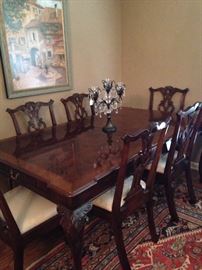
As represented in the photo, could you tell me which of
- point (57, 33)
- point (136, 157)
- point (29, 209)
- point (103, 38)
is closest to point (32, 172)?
point (29, 209)

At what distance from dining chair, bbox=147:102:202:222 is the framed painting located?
56.1 inches

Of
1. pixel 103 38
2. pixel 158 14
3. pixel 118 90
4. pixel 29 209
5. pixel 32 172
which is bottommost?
pixel 29 209

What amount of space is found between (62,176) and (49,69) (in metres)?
1.57

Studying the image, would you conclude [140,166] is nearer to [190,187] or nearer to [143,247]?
[143,247]

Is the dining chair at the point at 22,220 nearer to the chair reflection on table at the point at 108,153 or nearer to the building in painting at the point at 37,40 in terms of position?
the chair reflection on table at the point at 108,153

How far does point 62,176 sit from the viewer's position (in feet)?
4.34

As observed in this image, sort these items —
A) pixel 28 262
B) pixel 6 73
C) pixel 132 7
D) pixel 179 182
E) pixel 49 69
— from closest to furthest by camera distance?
pixel 28 262
pixel 6 73
pixel 49 69
pixel 179 182
pixel 132 7

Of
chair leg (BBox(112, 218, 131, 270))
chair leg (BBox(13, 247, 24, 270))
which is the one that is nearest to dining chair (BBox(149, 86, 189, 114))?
chair leg (BBox(112, 218, 131, 270))

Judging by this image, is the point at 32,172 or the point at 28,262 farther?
the point at 28,262

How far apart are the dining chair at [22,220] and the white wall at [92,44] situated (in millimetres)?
957

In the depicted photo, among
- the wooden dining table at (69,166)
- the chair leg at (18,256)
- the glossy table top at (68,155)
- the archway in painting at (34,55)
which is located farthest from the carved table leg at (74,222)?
the archway in painting at (34,55)

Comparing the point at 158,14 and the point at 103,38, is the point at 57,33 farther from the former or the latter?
the point at 158,14

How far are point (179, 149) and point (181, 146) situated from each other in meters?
0.04

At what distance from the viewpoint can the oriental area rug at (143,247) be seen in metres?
1.67
